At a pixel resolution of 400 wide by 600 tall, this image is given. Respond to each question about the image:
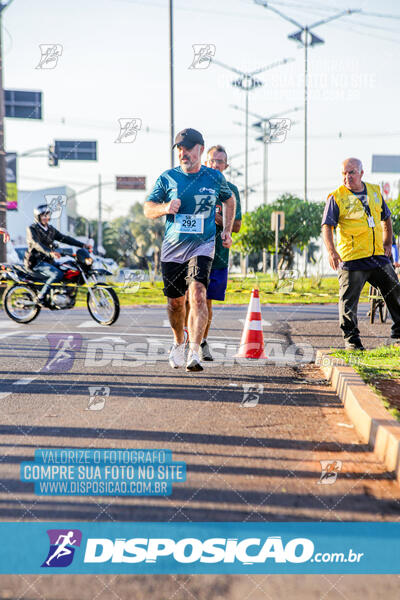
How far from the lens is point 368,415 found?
12.0 feet

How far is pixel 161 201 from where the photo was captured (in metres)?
5.36

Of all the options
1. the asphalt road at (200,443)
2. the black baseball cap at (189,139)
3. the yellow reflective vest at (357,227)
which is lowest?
the asphalt road at (200,443)

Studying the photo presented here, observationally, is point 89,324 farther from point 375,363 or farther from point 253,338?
point 375,363

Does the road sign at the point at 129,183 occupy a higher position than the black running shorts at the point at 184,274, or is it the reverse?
the road sign at the point at 129,183

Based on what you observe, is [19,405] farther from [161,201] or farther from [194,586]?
[194,586]

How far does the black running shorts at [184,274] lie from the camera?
5.26 metres

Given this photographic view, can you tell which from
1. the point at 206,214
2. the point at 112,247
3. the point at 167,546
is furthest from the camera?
the point at 112,247

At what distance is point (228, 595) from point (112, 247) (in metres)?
81.0

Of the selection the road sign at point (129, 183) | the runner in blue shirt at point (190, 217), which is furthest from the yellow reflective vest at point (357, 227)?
the road sign at point (129, 183)

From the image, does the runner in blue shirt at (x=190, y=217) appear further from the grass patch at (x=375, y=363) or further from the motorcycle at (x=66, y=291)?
the motorcycle at (x=66, y=291)

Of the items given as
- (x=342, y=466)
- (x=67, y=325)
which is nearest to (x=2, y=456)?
(x=342, y=466)

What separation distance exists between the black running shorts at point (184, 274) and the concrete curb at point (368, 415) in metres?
1.36

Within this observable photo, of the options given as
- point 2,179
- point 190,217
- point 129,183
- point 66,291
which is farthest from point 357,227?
point 129,183

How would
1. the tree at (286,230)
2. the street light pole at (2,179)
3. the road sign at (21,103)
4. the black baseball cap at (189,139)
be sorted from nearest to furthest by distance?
the black baseball cap at (189,139) < the street light pole at (2,179) < the road sign at (21,103) < the tree at (286,230)
